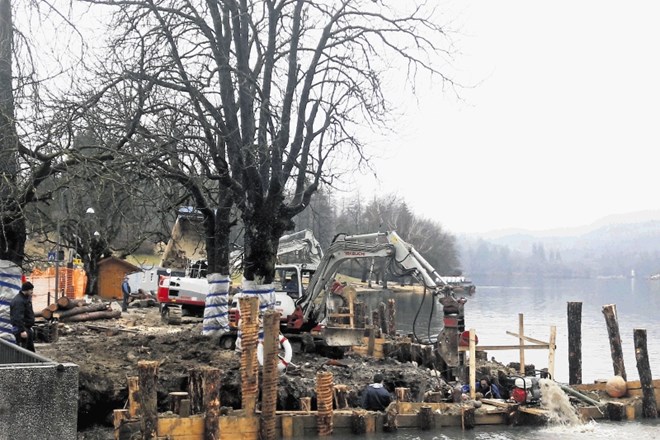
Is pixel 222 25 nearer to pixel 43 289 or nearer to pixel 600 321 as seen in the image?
pixel 43 289

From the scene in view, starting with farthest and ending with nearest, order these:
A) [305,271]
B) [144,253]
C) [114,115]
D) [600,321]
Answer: [144,253] < [600,321] < [305,271] < [114,115]

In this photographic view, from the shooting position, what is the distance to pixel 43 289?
33.3 m

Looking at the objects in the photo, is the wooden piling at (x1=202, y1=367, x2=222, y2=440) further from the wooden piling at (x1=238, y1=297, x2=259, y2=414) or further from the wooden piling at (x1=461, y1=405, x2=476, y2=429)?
the wooden piling at (x1=461, y1=405, x2=476, y2=429)

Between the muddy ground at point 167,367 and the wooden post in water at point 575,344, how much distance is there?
4.39m

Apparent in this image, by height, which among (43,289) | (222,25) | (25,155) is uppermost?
(222,25)

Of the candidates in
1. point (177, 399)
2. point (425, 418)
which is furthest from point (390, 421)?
point (177, 399)

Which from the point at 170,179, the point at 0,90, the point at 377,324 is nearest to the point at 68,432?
the point at 0,90

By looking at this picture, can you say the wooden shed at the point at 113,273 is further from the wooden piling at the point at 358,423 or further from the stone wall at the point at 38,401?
the stone wall at the point at 38,401

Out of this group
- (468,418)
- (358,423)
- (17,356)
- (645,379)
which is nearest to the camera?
(17,356)

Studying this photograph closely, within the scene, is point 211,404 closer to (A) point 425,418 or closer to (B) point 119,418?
(B) point 119,418

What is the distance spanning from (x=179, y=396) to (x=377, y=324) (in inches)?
742

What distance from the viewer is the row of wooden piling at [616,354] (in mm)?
19562

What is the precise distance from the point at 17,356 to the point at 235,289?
20292 millimetres

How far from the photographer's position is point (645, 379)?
65.1 ft
